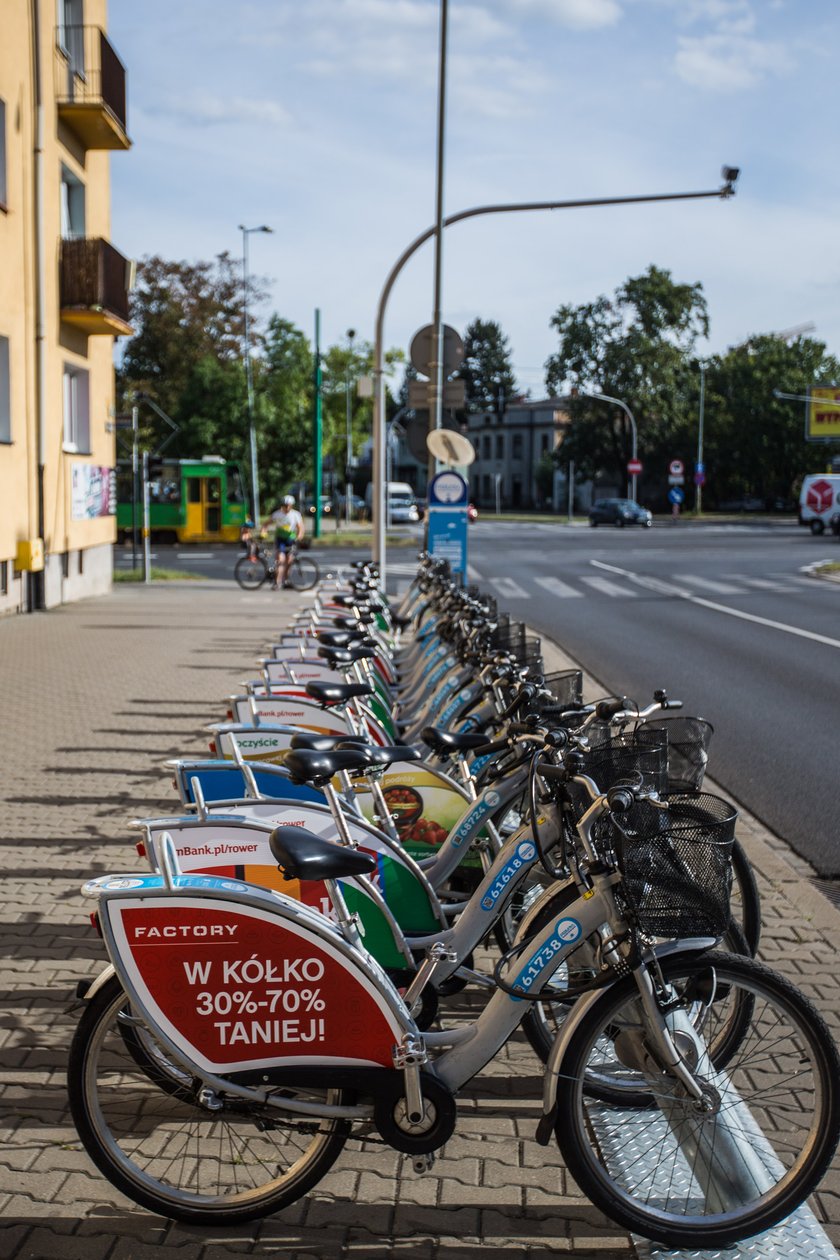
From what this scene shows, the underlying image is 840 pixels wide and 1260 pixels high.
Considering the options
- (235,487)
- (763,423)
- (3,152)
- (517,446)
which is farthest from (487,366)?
(3,152)

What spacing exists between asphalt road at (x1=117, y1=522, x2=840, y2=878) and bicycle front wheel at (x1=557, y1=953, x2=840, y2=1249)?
3341 mm

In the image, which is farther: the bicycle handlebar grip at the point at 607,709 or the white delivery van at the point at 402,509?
the white delivery van at the point at 402,509

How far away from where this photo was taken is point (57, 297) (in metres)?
20.0

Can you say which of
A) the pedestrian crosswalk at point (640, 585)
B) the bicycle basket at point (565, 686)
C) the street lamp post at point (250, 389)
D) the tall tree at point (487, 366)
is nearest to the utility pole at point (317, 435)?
the street lamp post at point (250, 389)

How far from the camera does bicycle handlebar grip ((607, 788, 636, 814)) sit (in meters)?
2.82

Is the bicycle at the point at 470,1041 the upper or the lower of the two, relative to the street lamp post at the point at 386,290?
lower

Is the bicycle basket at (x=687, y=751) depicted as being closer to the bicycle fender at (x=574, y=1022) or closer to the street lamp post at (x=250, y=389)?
the bicycle fender at (x=574, y=1022)

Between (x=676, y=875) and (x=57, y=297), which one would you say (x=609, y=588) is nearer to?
(x=57, y=297)

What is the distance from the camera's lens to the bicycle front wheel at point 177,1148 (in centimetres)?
297

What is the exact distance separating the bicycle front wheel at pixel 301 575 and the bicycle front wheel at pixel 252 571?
56 cm

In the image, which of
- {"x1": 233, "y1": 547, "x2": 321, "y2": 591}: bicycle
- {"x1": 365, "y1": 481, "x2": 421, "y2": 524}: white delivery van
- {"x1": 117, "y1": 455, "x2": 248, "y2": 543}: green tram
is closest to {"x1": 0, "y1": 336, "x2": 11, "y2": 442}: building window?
{"x1": 233, "y1": 547, "x2": 321, "y2": 591}: bicycle

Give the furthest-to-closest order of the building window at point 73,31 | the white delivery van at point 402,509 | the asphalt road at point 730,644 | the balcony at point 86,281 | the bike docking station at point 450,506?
the white delivery van at point 402,509 < the building window at point 73,31 < the balcony at point 86,281 < the bike docking station at point 450,506 < the asphalt road at point 730,644

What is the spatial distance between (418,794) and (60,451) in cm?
1653

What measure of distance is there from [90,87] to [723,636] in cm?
1301
